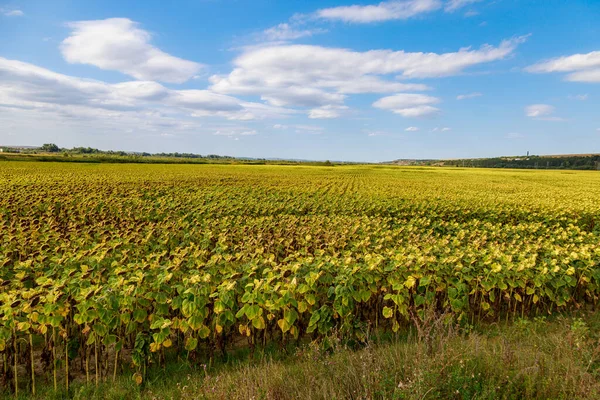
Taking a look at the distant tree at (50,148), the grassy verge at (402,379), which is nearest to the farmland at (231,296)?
the grassy verge at (402,379)

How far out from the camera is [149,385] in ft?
14.4

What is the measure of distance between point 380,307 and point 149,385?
13.1 ft

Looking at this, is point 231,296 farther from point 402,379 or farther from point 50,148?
point 50,148

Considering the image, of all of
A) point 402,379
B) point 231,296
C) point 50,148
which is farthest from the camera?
point 50,148

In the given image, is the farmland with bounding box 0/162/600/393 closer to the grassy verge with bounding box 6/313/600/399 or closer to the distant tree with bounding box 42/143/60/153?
the grassy verge with bounding box 6/313/600/399

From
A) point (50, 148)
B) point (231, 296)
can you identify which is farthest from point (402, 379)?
point (50, 148)

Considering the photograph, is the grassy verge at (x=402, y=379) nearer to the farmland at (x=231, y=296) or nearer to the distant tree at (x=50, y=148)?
the farmland at (x=231, y=296)

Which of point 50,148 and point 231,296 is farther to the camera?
point 50,148

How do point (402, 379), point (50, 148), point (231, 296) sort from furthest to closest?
point (50, 148) → point (231, 296) → point (402, 379)

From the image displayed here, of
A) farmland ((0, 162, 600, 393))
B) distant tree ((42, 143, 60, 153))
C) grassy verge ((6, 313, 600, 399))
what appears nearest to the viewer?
grassy verge ((6, 313, 600, 399))

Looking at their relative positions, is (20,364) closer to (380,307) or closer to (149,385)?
(149,385)

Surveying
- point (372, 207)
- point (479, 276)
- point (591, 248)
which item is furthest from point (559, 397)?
point (372, 207)

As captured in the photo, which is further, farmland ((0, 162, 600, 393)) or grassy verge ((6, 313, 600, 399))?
farmland ((0, 162, 600, 393))

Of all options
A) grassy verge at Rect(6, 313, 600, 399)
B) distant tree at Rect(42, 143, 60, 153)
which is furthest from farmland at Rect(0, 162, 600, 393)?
distant tree at Rect(42, 143, 60, 153)
